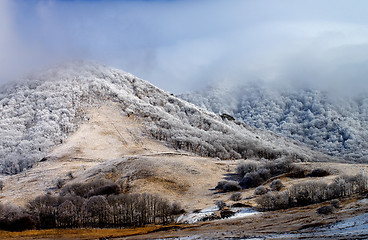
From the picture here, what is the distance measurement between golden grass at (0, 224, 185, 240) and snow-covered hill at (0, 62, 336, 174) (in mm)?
61619

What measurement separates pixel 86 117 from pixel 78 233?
3461 inches

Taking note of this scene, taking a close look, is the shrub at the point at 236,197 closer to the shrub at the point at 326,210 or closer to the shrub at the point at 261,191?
the shrub at the point at 261,191

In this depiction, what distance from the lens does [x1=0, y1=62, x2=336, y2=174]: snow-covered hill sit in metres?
116

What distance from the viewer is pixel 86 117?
129m

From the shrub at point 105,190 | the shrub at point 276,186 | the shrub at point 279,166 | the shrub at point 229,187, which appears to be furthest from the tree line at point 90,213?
the shrub at point 279,166

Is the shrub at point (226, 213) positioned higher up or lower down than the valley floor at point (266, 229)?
higher up

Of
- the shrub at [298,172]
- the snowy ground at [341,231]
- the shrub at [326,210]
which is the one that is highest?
the shrub at [298,172]

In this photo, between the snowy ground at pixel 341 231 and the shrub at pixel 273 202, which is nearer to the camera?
the snowy ground at pixel 341 231

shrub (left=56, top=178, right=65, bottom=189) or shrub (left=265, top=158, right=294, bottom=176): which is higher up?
shrub (left=56, top=178, right=65, bottom=189)

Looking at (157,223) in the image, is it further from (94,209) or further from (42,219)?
(42,219)

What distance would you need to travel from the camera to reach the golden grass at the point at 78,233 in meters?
43.5

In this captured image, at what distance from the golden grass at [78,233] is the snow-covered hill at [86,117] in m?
61.6

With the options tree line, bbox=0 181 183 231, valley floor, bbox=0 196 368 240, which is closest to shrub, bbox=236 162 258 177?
tree line, bbox=0 181 183 231

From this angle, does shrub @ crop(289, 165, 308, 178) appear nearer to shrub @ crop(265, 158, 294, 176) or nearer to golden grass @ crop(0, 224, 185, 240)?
shrub @ crop(265, 158, 294, 176)
